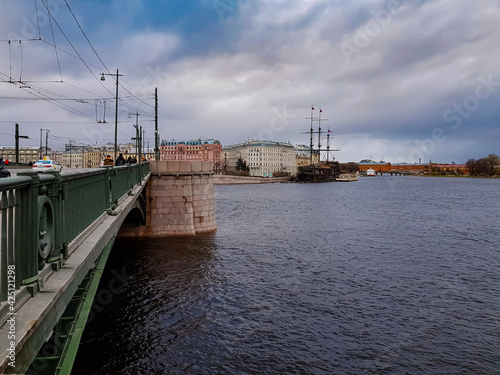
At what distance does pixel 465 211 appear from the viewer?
40656mm

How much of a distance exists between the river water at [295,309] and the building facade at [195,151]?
13321 cm

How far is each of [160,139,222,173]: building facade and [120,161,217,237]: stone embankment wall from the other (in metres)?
129

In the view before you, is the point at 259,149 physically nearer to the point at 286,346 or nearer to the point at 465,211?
the point at 465,211

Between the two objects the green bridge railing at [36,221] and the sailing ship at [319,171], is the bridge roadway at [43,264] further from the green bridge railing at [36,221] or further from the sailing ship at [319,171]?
the sailing ship at [319,171]

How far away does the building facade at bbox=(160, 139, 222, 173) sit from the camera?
513 feet

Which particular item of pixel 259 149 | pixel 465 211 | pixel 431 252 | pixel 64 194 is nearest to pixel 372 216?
pixel 465 211

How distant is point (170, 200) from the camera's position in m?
22.5

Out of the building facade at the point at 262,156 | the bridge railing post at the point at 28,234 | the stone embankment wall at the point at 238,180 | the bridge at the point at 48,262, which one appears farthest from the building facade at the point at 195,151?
the bridge railing post at the point at 28,234

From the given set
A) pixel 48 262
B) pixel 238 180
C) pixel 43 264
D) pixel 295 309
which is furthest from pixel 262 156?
pixel 43 264

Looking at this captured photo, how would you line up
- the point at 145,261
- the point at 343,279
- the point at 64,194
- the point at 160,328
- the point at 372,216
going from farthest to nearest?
the point at 372,216 < the point at 145,261 < the point at 343,279 < the point at 160,328 < the point at 64,194

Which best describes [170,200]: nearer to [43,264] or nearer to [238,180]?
[43,264]

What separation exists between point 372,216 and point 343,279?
73.7 ft

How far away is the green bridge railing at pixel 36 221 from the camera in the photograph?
9.46 ft

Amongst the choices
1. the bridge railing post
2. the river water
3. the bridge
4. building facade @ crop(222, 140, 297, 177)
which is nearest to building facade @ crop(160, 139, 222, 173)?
building facade @ crop(222, 140, 297, 177)
